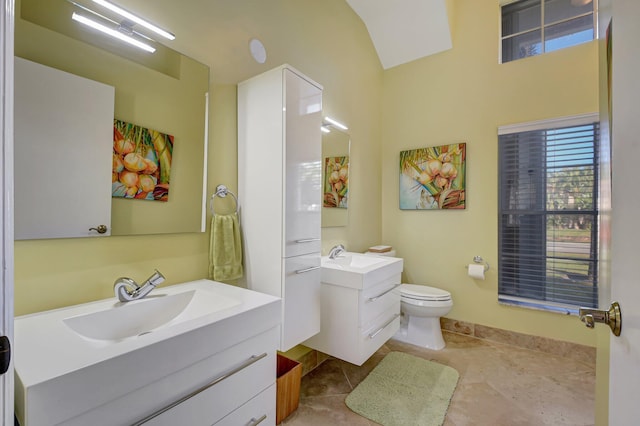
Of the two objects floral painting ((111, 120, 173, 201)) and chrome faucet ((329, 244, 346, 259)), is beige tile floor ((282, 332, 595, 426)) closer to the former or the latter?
chrome faucet ((329, 244, 346, 259))

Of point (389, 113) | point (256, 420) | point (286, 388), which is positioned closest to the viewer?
point (256, 420)

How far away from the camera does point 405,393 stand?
1892 mm

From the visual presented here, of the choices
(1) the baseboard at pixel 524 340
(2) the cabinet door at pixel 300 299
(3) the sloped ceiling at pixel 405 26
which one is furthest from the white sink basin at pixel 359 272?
(3) the sloped ceiling at pixel 405 26

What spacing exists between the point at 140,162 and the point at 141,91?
1.08 feet

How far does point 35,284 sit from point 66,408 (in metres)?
0.60

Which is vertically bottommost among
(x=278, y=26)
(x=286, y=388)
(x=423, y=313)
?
(x=286, y=388)

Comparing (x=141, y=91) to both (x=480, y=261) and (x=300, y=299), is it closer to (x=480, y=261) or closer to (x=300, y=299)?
(x=300, y=299)

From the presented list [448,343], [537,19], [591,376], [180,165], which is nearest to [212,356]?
[180,165]

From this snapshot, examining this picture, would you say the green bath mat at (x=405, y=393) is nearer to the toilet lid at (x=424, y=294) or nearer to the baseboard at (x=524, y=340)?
the toilet lid at (x=424, y=294)

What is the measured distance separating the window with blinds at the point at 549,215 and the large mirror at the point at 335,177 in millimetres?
1463

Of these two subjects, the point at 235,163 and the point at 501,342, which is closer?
the point at 235,163

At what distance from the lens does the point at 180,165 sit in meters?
1.45

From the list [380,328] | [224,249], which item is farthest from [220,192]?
[380,328]

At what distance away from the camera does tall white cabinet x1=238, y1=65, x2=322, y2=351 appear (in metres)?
1.53
